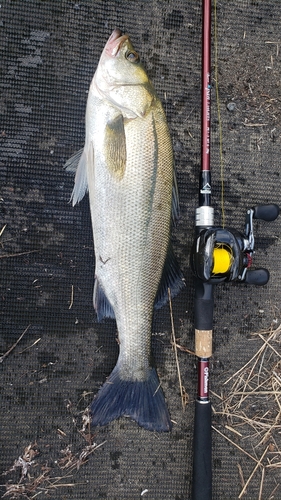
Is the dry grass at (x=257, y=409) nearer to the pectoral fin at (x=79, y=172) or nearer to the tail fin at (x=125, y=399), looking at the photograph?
the tail fin at (x=125, y=399)

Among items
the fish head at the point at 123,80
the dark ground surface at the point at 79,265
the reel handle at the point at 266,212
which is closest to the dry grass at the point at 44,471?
the dark ground surface at the point at 79,265

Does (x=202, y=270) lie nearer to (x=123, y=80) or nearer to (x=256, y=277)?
(x=256, y=277)

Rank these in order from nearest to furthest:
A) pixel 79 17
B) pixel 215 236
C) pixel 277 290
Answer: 1. pixel 215 236
2. pixel 79 17
3. pixel 277 290

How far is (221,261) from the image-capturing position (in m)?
2.03

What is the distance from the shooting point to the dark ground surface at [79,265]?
224cm

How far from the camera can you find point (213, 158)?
2.47m

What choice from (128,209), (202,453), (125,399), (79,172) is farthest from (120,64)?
(202,453)

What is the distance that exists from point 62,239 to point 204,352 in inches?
35.5

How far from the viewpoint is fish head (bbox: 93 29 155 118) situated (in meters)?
1.99

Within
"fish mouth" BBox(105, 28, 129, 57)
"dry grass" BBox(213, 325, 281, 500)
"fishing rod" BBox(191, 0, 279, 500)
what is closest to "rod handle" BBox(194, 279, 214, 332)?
"fishing rod" BBox(191, 0, 279, 500)

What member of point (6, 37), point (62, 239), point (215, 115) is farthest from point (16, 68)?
point (215, 115)

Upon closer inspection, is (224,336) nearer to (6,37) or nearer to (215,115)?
(215,115)

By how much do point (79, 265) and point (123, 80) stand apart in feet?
2.99

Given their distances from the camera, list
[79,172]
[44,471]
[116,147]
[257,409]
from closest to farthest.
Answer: [116,147]
[79,172]
[44,471]
[257,409]
